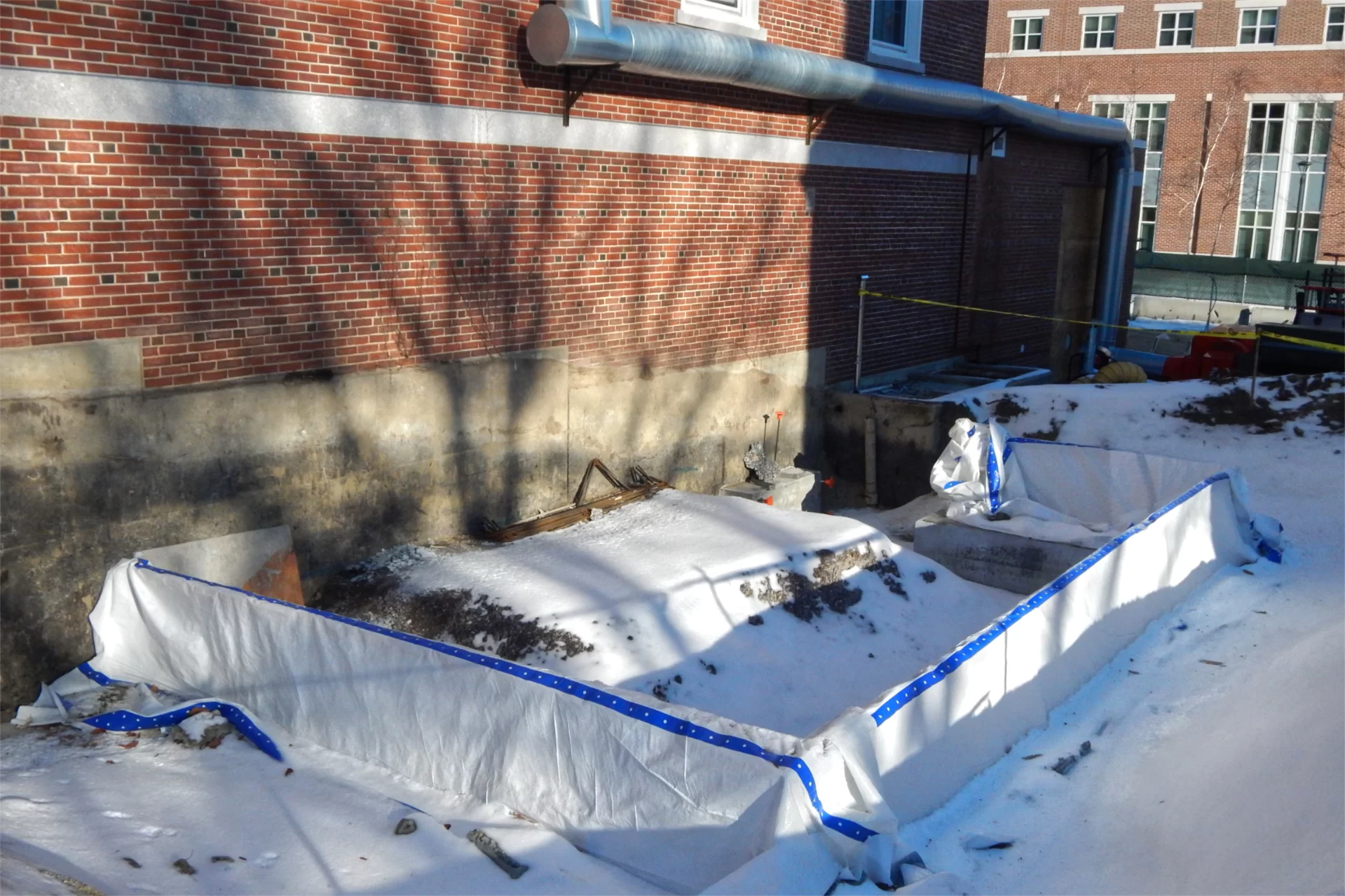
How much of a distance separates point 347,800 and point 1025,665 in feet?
11.8

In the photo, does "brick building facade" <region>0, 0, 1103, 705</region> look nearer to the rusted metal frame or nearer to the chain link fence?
the rusted metal frame

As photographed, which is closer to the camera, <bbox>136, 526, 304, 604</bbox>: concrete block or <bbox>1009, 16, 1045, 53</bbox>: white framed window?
<bbox>136, 526, 304, 604</bbox>: concrete block

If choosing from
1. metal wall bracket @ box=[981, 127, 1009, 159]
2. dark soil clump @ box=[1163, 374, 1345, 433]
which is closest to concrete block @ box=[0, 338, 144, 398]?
dark soil clump @ box=[1163, 374, 1345, 433]

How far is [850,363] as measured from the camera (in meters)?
13.9

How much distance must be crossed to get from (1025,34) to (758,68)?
31.7 meters

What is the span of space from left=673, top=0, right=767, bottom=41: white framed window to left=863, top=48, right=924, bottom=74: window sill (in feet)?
7.49

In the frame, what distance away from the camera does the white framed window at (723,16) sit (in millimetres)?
10883

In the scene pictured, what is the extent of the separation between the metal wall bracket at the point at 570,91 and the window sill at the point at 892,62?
4.86 metres

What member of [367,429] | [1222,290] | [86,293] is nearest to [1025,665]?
[367,429]

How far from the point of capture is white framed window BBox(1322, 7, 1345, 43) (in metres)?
32.8

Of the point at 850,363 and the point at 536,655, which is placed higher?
the point at 850,363

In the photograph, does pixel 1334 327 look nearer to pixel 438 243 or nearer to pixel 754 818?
pixel 438 243

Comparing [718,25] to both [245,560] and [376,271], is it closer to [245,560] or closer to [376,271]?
[376,271]

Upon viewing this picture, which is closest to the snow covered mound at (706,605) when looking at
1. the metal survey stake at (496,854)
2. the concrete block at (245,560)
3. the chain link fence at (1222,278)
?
the concrete block at (245,560)
